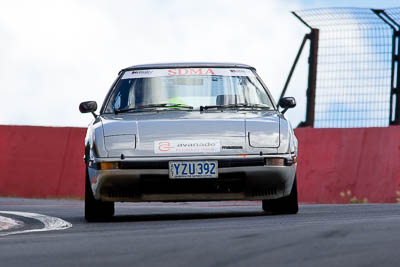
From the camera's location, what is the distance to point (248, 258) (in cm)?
529

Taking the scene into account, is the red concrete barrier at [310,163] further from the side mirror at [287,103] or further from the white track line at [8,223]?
the white track line at [8,223]

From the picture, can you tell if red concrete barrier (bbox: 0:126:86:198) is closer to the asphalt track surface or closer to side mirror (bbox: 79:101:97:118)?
side mirror (bbox: 79:101:97:118)

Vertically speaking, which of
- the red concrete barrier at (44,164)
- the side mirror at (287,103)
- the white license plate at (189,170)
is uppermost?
the side mirror at (287,103)

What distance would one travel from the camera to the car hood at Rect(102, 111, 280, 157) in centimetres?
879

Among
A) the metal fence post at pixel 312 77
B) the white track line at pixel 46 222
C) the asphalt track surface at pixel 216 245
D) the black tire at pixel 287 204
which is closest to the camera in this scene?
the asphalt track surface at pixel 216 245

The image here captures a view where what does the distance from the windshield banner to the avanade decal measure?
4.71 feet

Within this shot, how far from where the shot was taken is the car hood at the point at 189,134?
8.79 m

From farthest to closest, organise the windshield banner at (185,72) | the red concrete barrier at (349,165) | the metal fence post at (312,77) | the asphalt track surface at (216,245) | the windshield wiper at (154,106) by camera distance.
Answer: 1. the metal fence post at (312,77)
2. the red concrete barrier at (349,165)
3. the windshield banner at (185,72)
4. the windshield wiper at (154,106)
5. the asphalt track surface at (216,245)

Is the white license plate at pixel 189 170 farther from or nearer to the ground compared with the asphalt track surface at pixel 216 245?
farther from the ground

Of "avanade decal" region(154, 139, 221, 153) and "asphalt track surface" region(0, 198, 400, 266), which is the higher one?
"avanade decal" region(154, 139, 221, 153)

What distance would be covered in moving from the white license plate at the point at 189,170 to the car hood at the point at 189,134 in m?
0.10

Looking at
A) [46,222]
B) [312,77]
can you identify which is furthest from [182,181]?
[312,77]

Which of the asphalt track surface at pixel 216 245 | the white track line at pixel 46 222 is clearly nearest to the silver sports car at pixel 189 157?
the white track line at pixel 46 222

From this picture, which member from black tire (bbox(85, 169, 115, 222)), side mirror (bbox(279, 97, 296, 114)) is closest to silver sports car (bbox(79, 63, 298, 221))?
black tire (bbox(85, 169, 115, 222))
